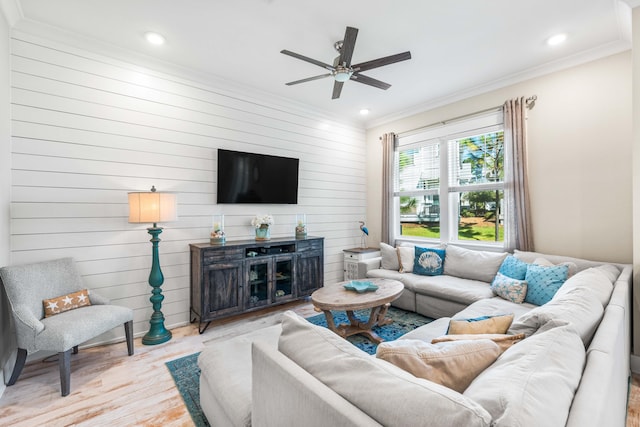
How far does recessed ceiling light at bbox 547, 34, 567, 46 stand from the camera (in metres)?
2.73

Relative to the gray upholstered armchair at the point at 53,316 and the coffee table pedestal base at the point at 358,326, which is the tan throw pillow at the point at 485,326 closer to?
the coffee table pedestal base at the point at 358,326

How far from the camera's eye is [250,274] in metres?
3.44

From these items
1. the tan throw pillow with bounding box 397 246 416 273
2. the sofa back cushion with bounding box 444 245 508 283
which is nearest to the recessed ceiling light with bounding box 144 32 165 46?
the tan throw pillow with bounding box 397 246 416 273

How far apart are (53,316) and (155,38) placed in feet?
8.44

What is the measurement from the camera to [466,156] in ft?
13.3

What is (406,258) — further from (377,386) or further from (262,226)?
(377,386)

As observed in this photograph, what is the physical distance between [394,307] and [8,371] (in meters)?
3.71

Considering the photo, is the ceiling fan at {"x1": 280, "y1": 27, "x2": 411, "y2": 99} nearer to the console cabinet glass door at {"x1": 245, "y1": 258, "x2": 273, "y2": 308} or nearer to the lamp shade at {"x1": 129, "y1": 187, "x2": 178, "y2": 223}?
the lamp shade at {"x1": 129, "y1": 187, "x2": 178, "y2": 223}

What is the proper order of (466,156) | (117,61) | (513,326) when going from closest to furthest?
(513,326) < (117,61) < (466,156)

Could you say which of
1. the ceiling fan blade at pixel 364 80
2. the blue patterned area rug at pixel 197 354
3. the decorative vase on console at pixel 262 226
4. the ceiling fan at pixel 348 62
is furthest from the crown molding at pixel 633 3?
the decorative vase on console at pixel 262 226

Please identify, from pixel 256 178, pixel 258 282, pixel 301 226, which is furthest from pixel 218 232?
pixel 301 226

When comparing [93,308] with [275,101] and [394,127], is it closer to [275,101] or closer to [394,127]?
[275,101]

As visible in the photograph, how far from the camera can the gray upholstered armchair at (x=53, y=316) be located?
209cm

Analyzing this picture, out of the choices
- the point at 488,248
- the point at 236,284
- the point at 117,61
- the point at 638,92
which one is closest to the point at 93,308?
the point at 236,284
